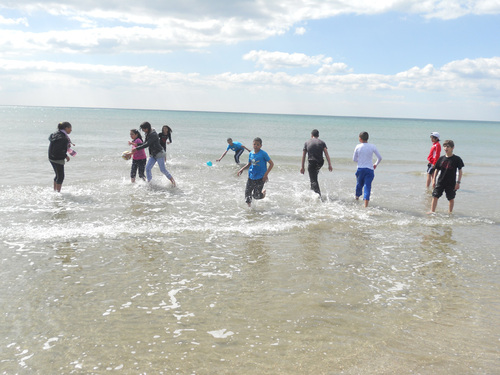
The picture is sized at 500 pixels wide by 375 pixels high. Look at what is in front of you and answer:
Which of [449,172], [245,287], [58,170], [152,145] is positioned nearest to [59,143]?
[58,170]

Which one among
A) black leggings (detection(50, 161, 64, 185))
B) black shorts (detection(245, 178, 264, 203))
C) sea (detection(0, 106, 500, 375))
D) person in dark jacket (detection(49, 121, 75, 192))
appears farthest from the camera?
black leggings (detection(50, 161, 64, 185))

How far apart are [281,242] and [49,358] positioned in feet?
14.4

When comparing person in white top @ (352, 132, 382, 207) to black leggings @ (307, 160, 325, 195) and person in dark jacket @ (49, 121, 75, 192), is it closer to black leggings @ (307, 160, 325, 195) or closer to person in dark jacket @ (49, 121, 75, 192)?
black leggings @ (307, 160, 325, 195)

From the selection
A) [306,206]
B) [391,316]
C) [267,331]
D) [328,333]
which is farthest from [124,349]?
[306,206]

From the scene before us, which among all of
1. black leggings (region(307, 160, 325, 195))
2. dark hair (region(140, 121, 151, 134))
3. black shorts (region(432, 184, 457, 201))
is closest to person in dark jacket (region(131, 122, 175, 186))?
dark hair (region(140, 121, 151, 134))

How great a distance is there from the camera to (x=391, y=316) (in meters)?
4.40

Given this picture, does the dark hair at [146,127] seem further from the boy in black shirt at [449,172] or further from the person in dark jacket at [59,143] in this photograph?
the boy in black shirt at [449,172]

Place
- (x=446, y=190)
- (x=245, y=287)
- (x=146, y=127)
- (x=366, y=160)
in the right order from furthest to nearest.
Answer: (x=146, y=127)
(x=366, y=160)
(x=446, y=190)
(x=245, y=287)

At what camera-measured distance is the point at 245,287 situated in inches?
202

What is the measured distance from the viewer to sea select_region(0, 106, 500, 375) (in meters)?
3.60

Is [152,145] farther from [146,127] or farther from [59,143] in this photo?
[59,143]

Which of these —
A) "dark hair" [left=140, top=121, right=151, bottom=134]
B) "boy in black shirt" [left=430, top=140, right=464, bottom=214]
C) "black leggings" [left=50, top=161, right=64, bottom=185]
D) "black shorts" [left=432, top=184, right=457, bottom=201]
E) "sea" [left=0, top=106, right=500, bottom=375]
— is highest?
"dark hair" [left=140, top=121, right=151, bottom=134]

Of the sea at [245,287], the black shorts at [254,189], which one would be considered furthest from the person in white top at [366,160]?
the black shorts at [254,189]

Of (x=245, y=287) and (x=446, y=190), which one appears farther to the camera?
(x=446, y=190)
